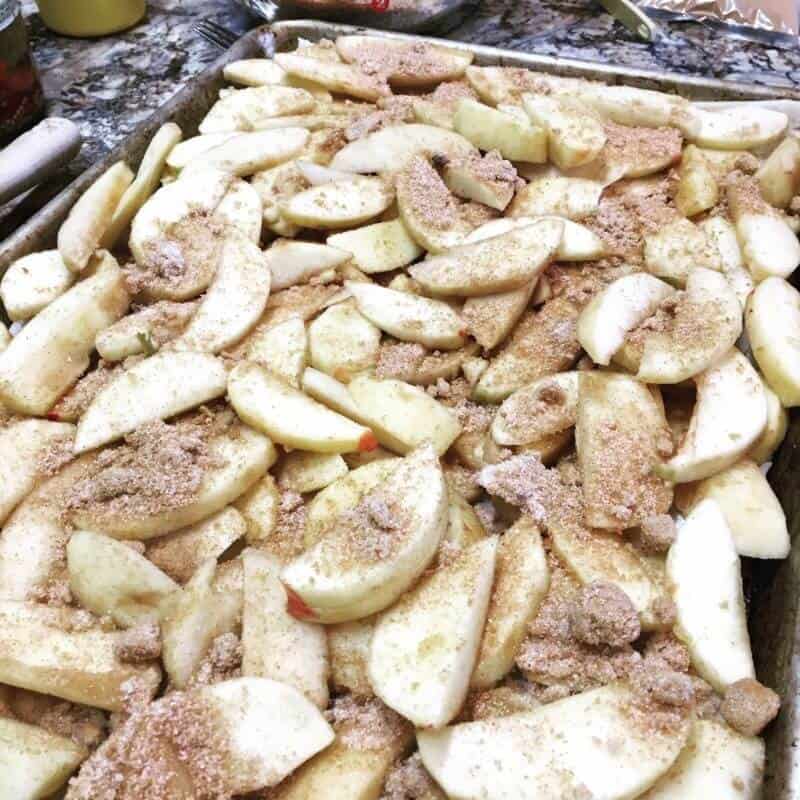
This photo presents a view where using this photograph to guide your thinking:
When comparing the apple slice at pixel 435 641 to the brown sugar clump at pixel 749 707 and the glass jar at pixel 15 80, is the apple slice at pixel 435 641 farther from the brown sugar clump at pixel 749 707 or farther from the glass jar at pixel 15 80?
the glass jar at pixel 15 80

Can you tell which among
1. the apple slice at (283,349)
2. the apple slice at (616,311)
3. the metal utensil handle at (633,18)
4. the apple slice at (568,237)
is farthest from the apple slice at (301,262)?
the metal utensil handle at (633,18)

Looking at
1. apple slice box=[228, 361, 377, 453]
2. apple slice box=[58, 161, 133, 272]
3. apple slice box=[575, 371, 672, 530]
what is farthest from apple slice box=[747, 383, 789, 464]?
apple slice box=[58, 161, 133, 272]

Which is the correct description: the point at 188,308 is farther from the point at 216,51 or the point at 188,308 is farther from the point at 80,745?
the point at 216,51

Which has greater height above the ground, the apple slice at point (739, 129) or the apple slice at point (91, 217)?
the apple slice at point (91, 217)

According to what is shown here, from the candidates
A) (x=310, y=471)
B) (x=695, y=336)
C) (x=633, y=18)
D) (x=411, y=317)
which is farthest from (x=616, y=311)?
(x=633, y=18)

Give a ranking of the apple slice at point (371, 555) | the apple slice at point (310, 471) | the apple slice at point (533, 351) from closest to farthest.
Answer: the apple slice at point (371, 555)
the apple slice at point (310, 471)
the apple slice at point (533, 351)

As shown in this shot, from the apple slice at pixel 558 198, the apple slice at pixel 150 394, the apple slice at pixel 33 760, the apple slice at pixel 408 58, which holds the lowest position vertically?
the apple slice at pixel 33 760

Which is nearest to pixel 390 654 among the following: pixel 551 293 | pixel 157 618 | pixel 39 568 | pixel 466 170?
pixel 157 618
